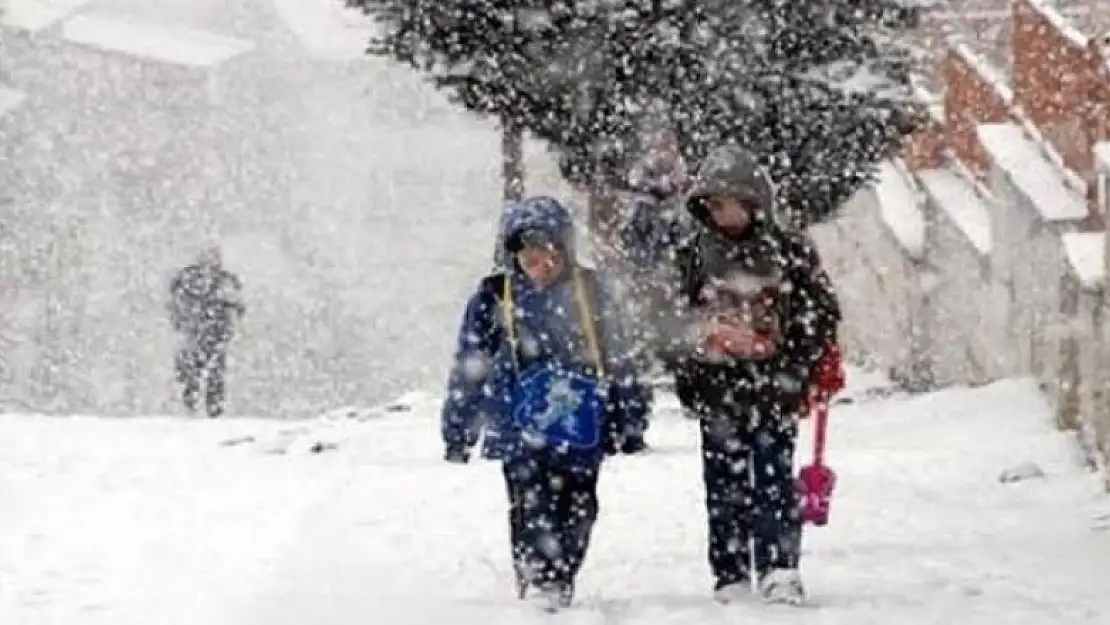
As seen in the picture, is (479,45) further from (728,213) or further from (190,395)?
(728,213)

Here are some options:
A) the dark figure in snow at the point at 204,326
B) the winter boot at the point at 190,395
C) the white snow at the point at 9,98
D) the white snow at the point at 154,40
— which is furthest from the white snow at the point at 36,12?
the dark figure in snow at the point at 204,326

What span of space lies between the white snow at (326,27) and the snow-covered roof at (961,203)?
25.0m

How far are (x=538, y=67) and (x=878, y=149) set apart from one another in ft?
7.88

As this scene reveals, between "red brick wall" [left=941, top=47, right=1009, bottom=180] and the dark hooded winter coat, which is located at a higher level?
the dark hooded winter coat

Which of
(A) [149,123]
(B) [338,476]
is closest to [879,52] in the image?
(B) [338,476]

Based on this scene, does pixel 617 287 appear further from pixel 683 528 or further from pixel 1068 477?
pixel 1068 477

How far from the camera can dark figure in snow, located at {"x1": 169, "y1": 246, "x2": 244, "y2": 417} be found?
20.0 metres

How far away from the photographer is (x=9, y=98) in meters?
40.2

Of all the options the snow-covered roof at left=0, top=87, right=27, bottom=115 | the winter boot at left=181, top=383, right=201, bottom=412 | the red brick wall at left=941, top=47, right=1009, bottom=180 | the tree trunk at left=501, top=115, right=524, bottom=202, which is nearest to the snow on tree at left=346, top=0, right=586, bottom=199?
the tree trunk at left=501, top=115, right=524, bottom=202

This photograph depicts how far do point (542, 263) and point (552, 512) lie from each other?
0.75 meters

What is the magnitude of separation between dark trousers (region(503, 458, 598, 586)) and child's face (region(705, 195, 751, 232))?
82cm

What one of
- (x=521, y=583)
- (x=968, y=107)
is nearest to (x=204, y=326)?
(x=968, y=107)

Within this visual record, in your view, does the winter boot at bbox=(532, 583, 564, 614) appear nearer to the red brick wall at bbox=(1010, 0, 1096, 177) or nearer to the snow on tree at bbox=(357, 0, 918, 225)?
the red brick wall at bbox=(1010, 0, 1096, 177)

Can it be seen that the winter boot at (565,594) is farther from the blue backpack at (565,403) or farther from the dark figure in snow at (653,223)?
the dark figure in snow at (653,223)
